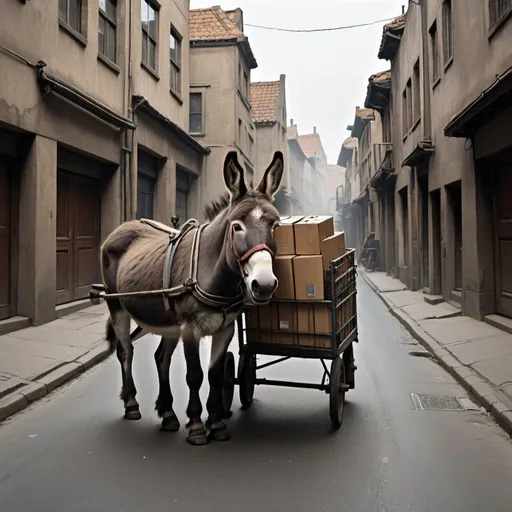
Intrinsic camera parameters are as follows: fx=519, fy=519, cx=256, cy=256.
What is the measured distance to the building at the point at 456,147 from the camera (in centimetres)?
871

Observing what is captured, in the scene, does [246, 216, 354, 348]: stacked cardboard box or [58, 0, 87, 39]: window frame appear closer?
[246, 216, 354, 348]: stacked cardboard box

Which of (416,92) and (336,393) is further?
(416,92)

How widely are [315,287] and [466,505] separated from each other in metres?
1.91

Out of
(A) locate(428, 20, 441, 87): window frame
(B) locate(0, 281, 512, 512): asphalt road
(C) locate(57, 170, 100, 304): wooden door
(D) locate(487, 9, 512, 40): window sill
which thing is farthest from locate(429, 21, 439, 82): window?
(B) locate(0, 281, 512, 512): asphalt road

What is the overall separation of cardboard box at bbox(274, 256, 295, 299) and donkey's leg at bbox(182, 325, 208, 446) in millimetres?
861

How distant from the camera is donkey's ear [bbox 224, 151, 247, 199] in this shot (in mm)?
3842

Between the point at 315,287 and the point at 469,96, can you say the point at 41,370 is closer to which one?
the point at 315,287

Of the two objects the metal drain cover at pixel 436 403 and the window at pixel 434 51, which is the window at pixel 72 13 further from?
the metal drain cover at pixel 436 403

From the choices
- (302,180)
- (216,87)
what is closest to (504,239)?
A: (216,87)

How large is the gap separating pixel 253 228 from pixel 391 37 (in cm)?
1710

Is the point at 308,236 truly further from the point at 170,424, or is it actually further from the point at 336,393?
the point at 170,424

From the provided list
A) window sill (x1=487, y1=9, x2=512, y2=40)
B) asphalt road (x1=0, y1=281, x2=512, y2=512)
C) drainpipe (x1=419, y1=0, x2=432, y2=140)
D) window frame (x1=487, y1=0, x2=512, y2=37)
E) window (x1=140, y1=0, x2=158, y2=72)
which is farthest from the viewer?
window (x1=140, y1=0, x2=158, y2=72)

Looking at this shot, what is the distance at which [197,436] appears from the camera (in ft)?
13.5

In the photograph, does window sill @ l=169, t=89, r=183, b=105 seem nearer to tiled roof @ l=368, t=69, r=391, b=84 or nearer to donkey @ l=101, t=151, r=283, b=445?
tiled roof @ l=368, t=69, r=391, b=84
